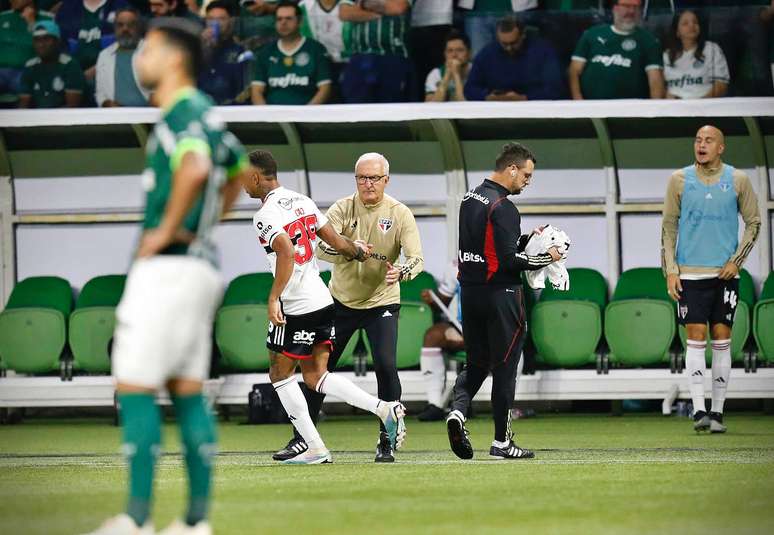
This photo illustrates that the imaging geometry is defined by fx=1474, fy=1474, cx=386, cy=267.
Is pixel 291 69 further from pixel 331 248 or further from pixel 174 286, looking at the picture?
pixel 174 286

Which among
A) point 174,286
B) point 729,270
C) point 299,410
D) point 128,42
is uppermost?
point 128,42

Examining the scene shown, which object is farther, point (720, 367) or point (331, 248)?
point (720, 367)

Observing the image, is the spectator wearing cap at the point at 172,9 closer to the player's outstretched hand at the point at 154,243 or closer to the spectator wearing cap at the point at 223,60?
the spectator wearing cap at the point at 223,60

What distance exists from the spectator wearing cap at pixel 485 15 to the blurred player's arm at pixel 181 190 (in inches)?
384

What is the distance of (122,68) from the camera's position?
50.4ft

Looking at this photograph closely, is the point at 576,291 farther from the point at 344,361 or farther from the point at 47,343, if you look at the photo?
the point at 47,343

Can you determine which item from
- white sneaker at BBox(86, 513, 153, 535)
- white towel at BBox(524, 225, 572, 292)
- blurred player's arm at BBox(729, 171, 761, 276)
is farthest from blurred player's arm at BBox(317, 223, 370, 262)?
white sneaker at BBox(86, 513, 153, 535)

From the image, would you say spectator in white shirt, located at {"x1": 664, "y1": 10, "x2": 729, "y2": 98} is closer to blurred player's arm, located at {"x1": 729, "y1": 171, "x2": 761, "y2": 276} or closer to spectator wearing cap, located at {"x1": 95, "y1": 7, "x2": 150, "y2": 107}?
blurred player's arm, located at {"x1": 729, "y1": 171, "x2": 761, "y2": 276}

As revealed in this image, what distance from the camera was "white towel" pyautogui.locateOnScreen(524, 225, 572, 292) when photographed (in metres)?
9.77

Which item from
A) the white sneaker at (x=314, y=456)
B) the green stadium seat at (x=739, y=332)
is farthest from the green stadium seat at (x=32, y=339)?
the green stadium seat at (x=739, y=332)

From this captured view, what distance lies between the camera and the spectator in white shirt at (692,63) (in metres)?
14.3

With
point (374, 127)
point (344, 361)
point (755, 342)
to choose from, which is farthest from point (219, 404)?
point (755, 342)

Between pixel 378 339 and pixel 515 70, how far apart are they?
5.39 meters

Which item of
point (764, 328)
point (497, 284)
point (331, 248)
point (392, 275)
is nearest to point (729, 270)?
point (497, 284)
